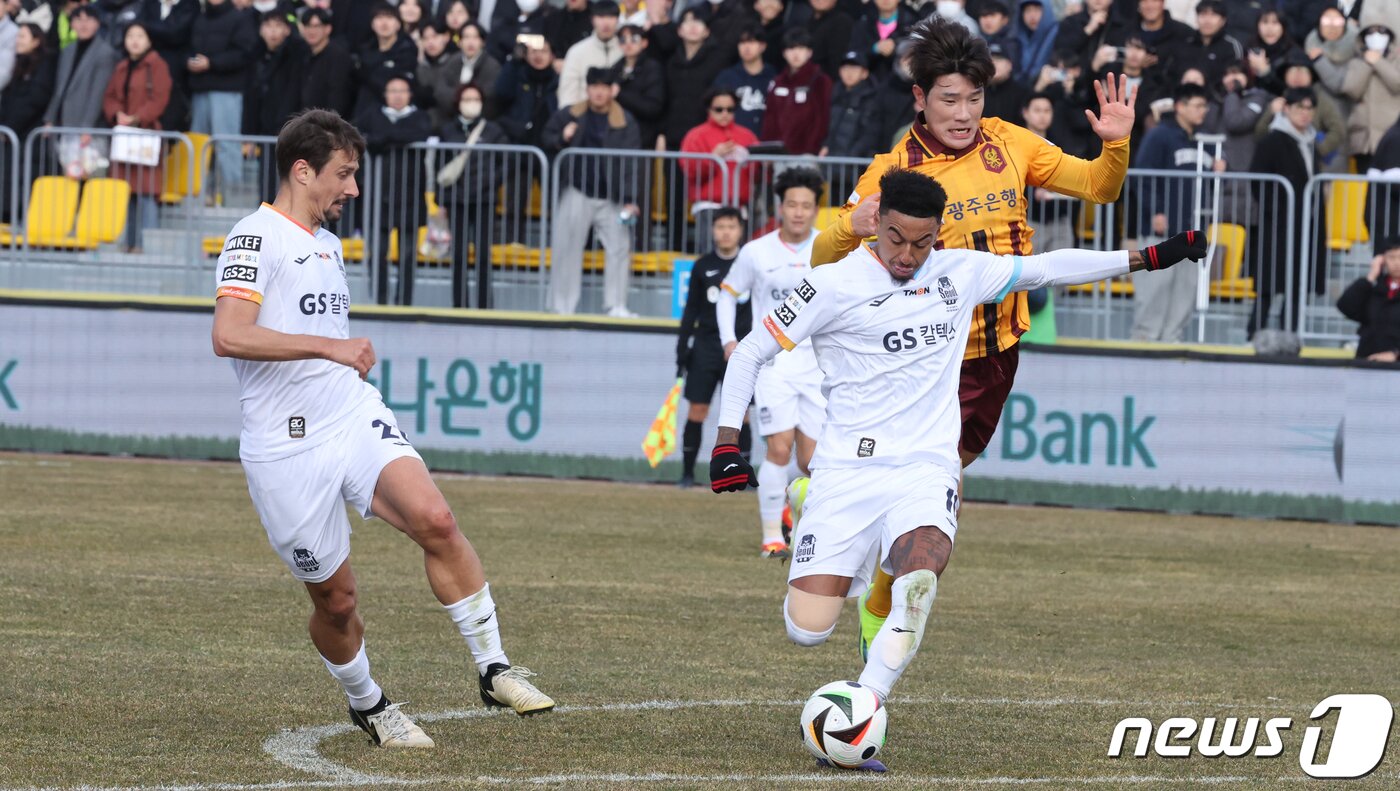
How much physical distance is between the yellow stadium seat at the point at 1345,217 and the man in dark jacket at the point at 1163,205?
1.07 metres

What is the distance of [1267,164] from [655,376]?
17.9ft

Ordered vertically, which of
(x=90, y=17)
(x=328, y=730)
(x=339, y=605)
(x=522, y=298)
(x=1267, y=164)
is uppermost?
(x=90, y=17)

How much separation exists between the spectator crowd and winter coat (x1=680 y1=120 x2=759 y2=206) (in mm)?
24

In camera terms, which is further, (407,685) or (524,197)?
(524,197)

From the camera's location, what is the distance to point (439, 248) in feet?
63.7

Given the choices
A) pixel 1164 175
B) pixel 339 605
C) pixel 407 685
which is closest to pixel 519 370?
pixel 1164 175

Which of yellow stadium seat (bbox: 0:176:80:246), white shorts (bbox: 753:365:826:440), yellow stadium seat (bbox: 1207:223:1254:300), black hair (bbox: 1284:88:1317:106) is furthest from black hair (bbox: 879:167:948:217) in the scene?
yellow stadium seat (bbox: 0:176:80:246)

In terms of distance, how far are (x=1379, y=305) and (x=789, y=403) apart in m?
5.48

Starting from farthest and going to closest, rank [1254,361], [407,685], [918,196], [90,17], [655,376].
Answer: [90,17] → [655,376] → [1254,361] → [407,685] → [918,196]

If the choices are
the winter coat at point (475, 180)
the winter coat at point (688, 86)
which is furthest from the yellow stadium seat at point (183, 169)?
the winter coat at point (688, 86)

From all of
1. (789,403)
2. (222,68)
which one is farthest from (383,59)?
(789,403)

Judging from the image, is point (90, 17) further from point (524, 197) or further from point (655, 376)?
point (655, 376)

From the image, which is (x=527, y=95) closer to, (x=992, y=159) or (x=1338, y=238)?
(x=1338, y=238)

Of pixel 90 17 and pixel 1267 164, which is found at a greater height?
pixel 90 17
